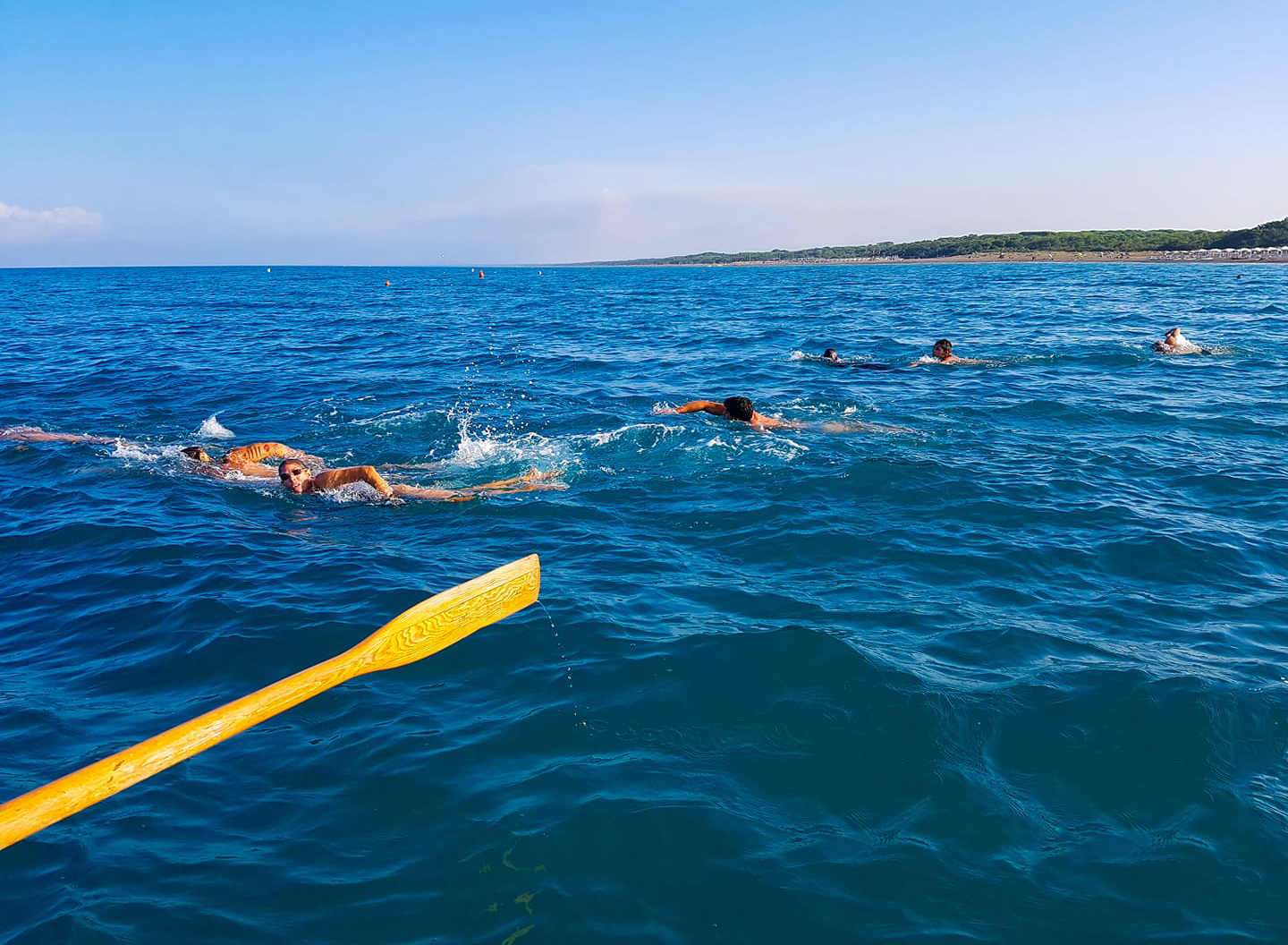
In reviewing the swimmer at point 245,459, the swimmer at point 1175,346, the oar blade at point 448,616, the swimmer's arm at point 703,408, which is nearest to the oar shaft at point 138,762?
the oar blade at point 448,616

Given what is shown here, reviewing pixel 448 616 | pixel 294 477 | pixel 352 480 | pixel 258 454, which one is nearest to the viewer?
pixel 448 616

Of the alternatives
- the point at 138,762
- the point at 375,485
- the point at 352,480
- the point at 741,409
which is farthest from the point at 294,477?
the point at 138,762

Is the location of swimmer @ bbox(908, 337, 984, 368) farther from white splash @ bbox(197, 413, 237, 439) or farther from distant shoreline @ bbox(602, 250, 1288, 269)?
distant shoreline @ bbox(602, 250, 1288, 269)

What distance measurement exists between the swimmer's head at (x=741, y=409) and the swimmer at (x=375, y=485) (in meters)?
4.33

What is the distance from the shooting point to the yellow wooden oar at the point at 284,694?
371cm

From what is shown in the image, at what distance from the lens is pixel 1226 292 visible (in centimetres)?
4484

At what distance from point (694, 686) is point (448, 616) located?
210cm

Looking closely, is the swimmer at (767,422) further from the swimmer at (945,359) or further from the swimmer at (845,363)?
the swimmer at (945,359)

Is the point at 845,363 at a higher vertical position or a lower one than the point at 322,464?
higher

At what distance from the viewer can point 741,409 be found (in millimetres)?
14797

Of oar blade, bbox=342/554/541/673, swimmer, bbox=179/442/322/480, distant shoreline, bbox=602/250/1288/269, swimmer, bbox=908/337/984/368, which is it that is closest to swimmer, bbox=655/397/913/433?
swimmer, bbox=179/442/322/480

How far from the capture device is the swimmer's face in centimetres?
1173

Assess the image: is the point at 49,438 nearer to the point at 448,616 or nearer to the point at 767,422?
the point at 448,616

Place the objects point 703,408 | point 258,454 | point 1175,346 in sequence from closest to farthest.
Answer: point 258,454 → point 703,408 → point 1175,346
